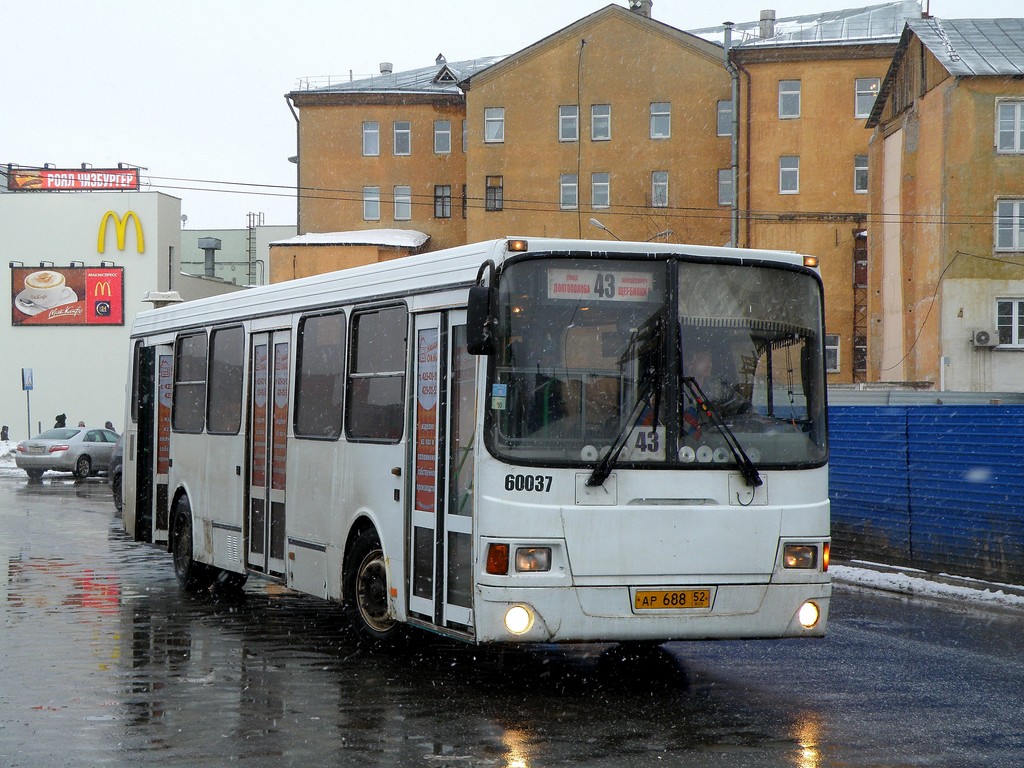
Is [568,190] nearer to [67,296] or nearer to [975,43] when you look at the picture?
[67,296]

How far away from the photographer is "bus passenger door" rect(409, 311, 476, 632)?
354 inches

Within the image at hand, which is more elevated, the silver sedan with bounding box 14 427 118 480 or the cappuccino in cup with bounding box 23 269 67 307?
the cappuccino in cup with bounding box 23 269 67 307

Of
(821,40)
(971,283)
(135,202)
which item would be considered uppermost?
(821,40)

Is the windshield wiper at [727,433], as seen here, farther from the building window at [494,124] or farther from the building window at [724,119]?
the building window at [494,124]

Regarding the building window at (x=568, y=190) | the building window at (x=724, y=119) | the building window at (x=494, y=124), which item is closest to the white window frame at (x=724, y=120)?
the building window at (x=724, y=119)

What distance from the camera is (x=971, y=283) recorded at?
43.4 metres

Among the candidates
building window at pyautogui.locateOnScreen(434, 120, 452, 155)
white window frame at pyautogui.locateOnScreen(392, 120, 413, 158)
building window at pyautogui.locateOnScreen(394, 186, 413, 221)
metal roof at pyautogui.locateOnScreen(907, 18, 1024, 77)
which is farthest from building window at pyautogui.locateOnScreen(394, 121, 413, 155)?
metal roof at pyautogui.locateOnScreen(907, 18, 1024, 77)

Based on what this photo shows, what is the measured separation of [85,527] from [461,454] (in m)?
16.2

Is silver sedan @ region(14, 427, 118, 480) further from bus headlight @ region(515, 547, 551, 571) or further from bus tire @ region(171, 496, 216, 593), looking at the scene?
bus headlight @ region(515, 547, 551, 571)

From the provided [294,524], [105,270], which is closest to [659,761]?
[294,524]

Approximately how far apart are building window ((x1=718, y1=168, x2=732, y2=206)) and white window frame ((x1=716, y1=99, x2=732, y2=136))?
1622 millimetres

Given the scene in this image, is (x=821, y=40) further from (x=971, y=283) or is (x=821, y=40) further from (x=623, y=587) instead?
(x=623, y=587)

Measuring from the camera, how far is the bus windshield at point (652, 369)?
28.3ft

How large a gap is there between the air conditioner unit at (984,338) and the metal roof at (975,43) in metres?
7.34
